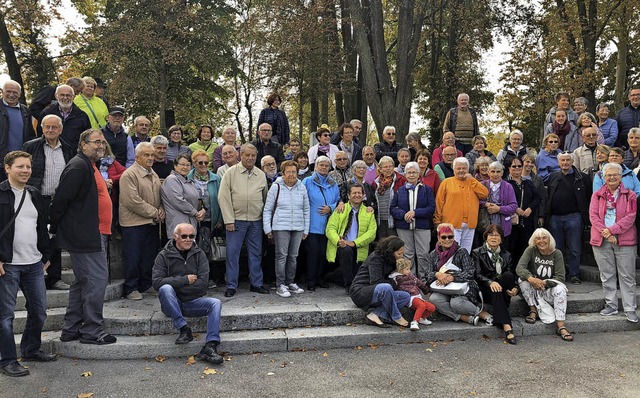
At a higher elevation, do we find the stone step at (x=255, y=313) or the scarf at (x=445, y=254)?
the scarf at (x=445, y=254)

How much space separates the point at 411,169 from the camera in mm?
7367

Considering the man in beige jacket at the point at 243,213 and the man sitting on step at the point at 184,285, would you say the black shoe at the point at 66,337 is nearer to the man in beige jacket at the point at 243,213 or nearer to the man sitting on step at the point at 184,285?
the man sitting on step at the point at 184,285

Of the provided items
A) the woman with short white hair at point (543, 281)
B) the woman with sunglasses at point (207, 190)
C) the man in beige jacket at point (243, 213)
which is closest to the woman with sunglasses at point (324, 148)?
the man in beige jacket at point (243, 213)

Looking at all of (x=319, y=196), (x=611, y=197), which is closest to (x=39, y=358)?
(x=319, y=196)

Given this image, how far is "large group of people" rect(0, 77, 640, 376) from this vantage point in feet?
18.0

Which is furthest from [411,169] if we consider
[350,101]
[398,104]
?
[350,101]

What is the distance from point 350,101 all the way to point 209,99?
6.56 metres

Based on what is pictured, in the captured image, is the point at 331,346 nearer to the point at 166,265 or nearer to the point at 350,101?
the point at 166,265

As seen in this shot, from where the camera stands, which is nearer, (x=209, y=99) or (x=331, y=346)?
(x=331, y=346)

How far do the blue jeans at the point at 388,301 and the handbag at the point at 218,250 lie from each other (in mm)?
2429

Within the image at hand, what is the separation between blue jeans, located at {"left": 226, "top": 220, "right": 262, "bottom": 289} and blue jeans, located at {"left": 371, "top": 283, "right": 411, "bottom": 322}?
190 cm

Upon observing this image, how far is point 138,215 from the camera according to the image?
6703 millimetres

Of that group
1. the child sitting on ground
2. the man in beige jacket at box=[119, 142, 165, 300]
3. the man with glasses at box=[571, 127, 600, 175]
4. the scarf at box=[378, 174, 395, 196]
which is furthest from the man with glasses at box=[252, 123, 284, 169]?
the man with glasses at box=[571, 127, 600, 175]

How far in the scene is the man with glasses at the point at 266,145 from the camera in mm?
8492
